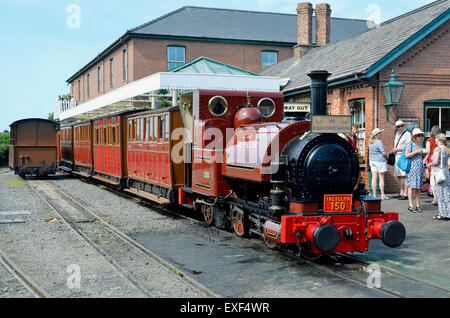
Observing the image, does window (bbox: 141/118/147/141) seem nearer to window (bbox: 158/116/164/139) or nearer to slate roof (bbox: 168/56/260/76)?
window (bbox: 158/116/164/139)

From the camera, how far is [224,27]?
3266cm

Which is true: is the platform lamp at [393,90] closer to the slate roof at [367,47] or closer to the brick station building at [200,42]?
the slate roof at [367,47]

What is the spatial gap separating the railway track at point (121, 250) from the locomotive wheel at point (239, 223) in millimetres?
1605

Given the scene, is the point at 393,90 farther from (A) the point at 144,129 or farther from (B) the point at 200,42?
(B) the point at 200,42

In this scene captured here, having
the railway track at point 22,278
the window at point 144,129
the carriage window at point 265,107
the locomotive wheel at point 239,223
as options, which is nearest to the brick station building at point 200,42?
the window at point 144,129

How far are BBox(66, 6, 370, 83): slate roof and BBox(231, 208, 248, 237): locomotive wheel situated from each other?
22.9m

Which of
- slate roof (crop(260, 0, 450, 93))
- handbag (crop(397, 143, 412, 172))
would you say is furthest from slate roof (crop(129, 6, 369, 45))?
handbag (crop(397, 143, 412, 172))

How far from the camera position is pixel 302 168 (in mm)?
6590

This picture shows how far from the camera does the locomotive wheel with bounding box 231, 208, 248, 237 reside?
8241 mm

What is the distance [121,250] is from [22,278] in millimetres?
1756

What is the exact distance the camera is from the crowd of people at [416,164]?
33.2ft
